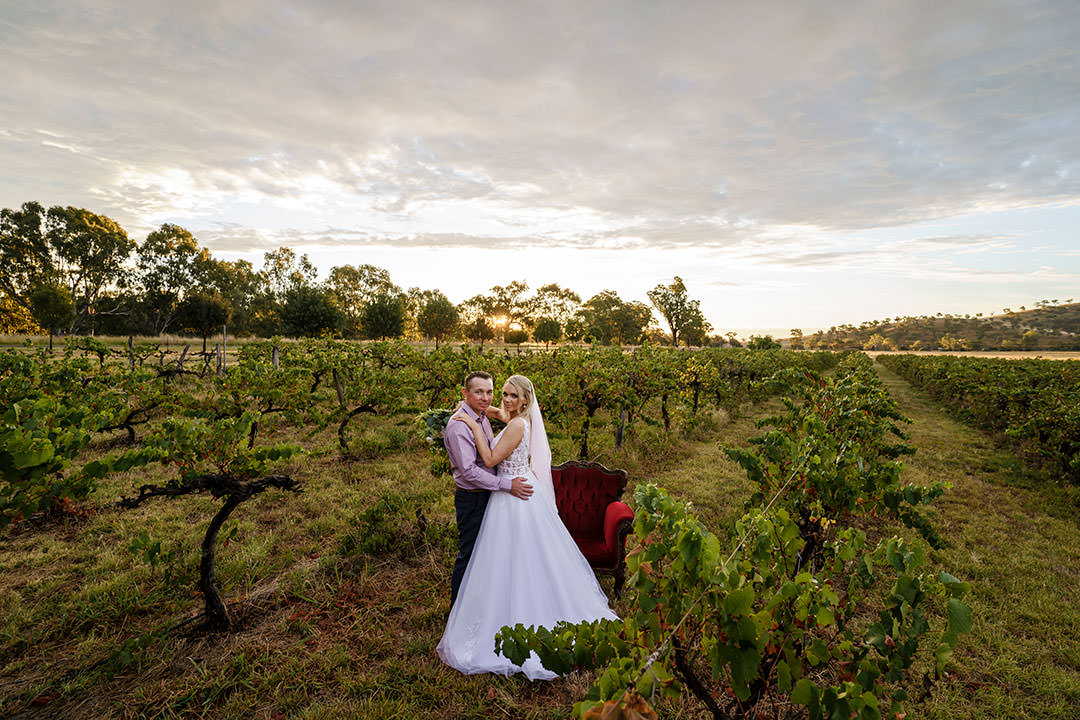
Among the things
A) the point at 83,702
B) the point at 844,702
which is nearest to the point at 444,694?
the point at 83,702

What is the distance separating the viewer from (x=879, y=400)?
5430 millimetres

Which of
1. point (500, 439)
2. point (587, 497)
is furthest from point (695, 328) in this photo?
point (500, 439)

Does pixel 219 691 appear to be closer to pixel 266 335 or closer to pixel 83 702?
pixel 83 702

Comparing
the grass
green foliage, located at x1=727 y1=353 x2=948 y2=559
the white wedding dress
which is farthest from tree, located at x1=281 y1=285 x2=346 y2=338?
green foliage, located at x1=727 y1=353 x2=948 y2=559

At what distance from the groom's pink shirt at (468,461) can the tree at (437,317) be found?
49167mm

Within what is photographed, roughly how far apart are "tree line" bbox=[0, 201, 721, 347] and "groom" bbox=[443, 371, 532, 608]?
30.2 m

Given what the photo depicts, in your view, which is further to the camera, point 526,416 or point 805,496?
point 526,416

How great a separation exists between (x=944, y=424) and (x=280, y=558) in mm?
18545

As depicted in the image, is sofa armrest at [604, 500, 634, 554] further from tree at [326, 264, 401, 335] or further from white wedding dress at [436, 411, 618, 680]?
tree at [326, 264, 401, 335]

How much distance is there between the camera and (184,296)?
47.2m

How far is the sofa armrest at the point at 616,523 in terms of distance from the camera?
4434mm

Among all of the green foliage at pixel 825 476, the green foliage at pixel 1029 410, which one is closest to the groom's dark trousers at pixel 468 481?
the green foliage at pixel 825 476

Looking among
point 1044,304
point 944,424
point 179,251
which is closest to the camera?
point 944,424

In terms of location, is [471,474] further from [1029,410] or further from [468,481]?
[1029,410]
